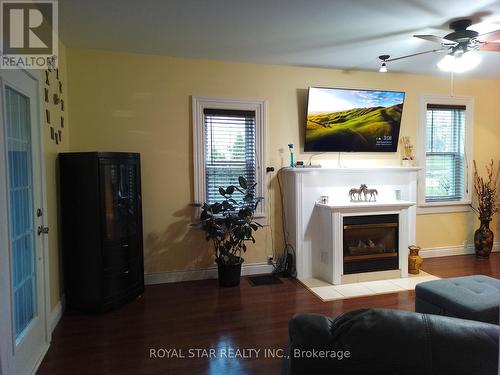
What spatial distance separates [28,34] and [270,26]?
6.33 ft

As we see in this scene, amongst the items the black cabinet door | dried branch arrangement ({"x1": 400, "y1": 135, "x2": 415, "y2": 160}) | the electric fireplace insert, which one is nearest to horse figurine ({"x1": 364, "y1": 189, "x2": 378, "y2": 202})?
the electric fireplace insert

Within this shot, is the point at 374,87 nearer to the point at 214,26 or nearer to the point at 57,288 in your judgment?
the point at 214,26

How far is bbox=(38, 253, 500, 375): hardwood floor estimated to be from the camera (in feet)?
7.64

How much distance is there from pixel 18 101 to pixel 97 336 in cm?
183

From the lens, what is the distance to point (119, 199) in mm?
3275

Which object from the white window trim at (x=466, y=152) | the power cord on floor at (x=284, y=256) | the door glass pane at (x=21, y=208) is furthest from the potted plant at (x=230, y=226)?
the white window trim at (x=466, y=152)

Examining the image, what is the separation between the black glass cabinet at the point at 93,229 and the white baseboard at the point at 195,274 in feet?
2.18

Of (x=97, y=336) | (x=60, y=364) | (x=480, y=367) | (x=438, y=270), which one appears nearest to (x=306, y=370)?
(x=480, y=367)

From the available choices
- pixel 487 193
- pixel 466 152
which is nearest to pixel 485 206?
pixel 487 193

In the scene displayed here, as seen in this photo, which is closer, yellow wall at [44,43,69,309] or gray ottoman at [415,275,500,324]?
gray ottoman at [415,275,500,324]

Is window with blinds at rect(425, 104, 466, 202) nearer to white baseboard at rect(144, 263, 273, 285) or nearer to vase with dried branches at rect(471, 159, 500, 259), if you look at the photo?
vase with dried branches at rect(471, 159, 500, 259)

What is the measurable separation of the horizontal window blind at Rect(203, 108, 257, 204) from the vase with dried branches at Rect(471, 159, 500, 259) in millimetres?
3376

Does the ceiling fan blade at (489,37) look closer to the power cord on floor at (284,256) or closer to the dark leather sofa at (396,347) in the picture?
the power cord on floor at (284,256)

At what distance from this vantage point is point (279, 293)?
3623 millimetres
